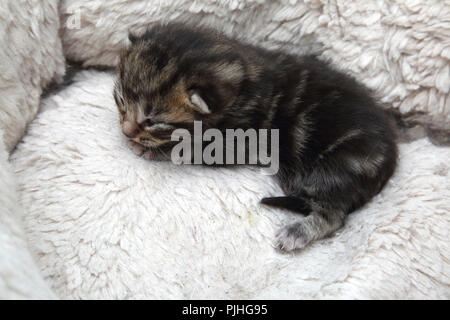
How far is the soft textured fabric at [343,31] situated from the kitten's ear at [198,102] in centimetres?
38

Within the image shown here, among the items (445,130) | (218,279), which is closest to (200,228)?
(218,279)

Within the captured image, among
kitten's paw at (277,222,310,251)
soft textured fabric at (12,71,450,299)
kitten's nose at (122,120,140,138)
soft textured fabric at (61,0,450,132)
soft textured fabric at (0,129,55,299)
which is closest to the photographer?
soft textured fabric at (0,129,55,299)

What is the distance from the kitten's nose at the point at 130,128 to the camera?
1395mm

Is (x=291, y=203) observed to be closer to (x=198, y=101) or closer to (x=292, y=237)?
(x=292, y=237)

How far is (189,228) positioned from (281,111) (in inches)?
20.3

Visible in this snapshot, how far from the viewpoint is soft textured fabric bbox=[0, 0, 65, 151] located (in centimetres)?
127

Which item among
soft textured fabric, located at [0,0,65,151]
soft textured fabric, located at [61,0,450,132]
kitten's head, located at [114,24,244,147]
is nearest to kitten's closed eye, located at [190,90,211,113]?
kitten's head, located at [114,24,244,147]

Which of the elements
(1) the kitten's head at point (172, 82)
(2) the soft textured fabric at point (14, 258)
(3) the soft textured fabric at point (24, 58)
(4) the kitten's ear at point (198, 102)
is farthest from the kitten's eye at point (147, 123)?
(2) the soft textured fabric at point (14, 258)

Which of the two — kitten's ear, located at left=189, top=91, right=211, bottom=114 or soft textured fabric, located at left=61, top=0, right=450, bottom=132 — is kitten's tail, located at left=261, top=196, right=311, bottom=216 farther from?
soft textured fabric, located at left=61, top=0, right=450, bottom=132

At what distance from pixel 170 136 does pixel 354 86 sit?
63 centimetres

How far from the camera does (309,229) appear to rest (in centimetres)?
133

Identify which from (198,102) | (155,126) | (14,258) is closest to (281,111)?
(198,102)

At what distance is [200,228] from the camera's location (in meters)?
1.26

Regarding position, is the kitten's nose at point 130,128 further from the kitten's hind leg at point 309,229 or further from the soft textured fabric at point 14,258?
the kitten's hind leg at point 309,229
